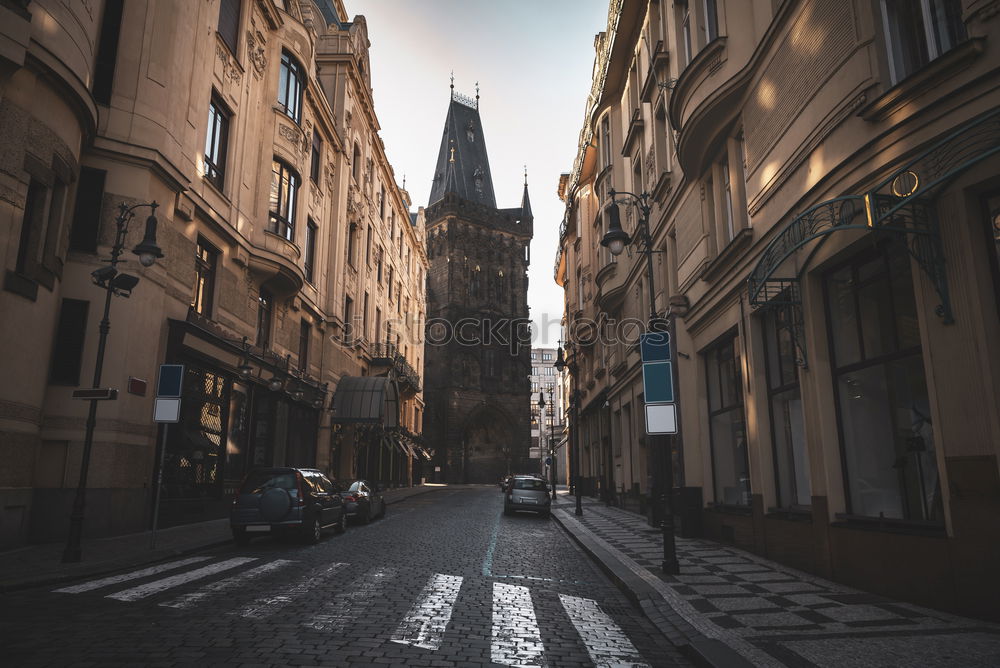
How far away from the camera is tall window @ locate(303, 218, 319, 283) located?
2683 centimetres

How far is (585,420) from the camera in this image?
40.6 meters

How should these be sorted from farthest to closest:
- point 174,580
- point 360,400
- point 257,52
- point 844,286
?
point 360,400 → point 257,52 → point 844,286 → point 174,580

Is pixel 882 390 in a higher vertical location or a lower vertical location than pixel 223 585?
higher

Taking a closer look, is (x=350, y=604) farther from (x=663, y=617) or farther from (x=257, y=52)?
(x=257, y=52)

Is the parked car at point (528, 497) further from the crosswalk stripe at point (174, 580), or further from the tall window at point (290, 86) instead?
the tall window at point (290, 86)

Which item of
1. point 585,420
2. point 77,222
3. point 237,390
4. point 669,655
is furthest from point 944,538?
point 585,420

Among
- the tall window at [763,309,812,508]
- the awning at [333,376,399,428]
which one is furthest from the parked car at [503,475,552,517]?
the tall window at [763,309,812,508]

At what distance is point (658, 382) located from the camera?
1046 cm

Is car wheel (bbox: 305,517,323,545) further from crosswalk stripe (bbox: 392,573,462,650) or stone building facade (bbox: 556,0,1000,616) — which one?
stone building facade (bbox: 556,0,1000,616)

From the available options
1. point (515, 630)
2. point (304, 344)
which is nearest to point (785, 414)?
point (515, 630)

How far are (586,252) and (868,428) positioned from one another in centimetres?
2545

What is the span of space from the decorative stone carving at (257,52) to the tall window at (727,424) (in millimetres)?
16724

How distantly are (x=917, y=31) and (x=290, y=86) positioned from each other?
20.9 metres

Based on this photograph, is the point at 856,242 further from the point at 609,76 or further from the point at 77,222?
the point at 609,76
